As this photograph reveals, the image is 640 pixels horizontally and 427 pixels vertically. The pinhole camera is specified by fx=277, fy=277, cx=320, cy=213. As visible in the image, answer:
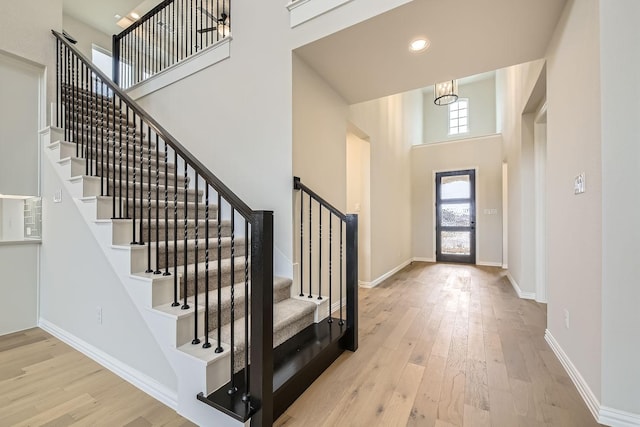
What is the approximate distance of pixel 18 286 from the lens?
2.70 metres

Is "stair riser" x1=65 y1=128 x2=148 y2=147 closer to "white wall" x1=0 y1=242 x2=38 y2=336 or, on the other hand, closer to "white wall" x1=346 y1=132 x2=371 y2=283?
"white wall" x1=0 y1=242 x2=38 y2=336

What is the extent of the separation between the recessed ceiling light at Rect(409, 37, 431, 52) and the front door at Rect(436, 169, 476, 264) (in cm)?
487

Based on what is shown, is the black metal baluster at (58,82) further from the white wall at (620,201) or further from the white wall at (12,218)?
the white wall at (620,201)

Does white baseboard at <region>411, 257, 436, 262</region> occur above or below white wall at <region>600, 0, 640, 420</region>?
below

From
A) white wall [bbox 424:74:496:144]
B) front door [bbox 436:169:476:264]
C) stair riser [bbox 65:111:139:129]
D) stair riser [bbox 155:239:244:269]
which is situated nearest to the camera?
stair riser [bbox 155:239:244:269]

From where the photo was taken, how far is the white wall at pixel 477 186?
6.20 meters

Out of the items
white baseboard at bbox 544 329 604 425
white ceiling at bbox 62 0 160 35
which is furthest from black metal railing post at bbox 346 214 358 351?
white ceiling at bbox 62 0 160 35

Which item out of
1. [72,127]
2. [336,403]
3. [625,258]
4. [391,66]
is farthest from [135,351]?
[391,66]

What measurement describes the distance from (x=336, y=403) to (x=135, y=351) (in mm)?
1342

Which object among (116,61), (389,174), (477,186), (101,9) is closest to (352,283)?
(389,174)

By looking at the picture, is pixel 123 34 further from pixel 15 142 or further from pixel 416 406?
pixel 416 406

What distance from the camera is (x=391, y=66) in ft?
8.77

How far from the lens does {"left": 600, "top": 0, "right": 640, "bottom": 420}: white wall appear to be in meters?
1.34

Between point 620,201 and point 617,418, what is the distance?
3.60 feet
